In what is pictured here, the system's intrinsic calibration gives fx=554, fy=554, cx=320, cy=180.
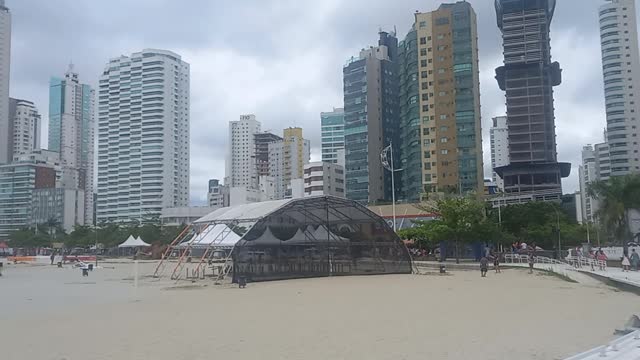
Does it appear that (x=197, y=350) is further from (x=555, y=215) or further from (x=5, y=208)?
(x=5, y=208)

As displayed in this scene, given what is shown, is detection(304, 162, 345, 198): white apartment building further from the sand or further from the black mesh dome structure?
the sand

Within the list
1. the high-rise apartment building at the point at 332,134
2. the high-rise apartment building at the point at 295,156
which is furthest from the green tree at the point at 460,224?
the high-rise apartment building at the point at 295,156

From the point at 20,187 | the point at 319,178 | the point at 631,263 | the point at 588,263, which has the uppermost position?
the point at 20,187

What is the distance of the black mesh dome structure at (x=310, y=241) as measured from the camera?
3409 cm

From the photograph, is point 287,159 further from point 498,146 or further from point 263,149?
point 498,146

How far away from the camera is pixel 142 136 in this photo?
154 meters

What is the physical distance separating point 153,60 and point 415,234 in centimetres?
12025

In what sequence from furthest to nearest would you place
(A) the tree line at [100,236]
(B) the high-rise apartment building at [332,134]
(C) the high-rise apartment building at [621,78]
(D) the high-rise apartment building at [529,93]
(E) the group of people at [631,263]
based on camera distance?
(B) the high-rise apartment building at [332,134]
(C) the high-rise apartment building at [621,78]
(D) the high-rise apartment building at [529,93]
(A) the tree line at [100,236]
(E) the group of people at [631,263]

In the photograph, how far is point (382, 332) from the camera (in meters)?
14.5

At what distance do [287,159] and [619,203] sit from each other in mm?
140296

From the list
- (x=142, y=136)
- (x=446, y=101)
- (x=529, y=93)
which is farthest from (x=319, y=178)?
(x=142, y=136)

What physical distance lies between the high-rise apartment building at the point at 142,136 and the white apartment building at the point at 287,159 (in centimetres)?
3222

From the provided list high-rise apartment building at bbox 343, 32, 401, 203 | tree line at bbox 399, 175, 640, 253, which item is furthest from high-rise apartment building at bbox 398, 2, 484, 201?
tree line at bbox 399, 175, 640, 253

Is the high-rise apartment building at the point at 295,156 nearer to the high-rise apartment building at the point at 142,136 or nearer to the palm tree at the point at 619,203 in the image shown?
the high-rise apartment building at the point at 142,136
